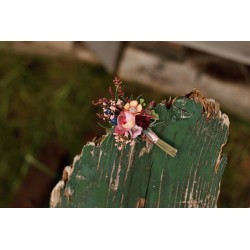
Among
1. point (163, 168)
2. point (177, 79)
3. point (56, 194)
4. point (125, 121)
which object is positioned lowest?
point (56, 194)

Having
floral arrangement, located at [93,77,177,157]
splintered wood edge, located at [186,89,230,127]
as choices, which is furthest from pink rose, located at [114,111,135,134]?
splintered wood edge, located at [186,89,230,127]

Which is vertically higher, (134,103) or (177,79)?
(177,79)

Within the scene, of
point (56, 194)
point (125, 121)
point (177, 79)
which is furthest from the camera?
point (177, 79)

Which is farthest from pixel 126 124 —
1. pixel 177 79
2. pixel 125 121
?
pixel 177 79

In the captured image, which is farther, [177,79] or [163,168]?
[177,79]

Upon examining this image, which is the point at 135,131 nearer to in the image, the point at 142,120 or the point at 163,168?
the point at 142,120

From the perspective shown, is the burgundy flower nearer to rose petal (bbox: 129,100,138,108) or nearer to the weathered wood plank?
rose petal (bbox: 129,100,138,108)

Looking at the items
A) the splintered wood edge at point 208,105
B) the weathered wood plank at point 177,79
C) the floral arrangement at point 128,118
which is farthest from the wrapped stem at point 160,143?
the weathered wood plank at point 177,79
